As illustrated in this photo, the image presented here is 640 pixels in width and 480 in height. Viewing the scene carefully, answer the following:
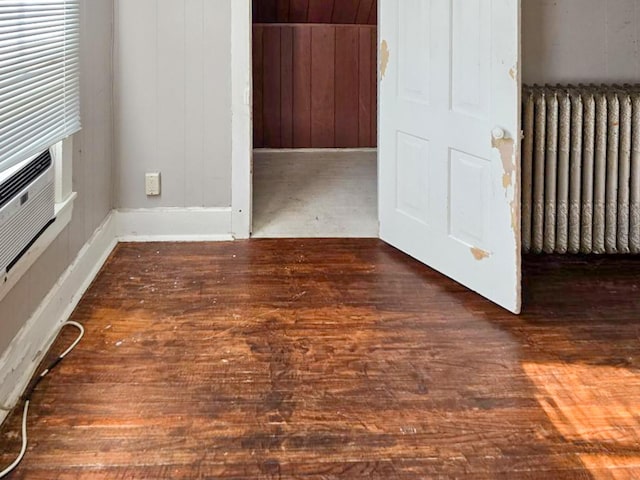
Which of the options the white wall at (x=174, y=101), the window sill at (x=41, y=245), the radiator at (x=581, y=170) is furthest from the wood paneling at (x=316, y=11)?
the window sill at (x=41, y=245)

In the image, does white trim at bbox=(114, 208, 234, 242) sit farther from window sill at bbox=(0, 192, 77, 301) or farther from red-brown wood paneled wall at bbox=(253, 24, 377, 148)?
red-brown wood paneled wall at bbox=(253, 24, 377, 148)

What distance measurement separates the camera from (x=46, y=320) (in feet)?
7.66

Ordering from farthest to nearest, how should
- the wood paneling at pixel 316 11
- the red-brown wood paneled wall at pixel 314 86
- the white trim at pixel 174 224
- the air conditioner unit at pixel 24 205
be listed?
the red-brown wood paneled wall at pixel 314 86 → the wood paneling at pixel 316 11 → the white trim at pixel 174 224 → the air conditioner unit at pixel 24 205

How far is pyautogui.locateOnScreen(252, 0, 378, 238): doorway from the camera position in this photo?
4.94 metres

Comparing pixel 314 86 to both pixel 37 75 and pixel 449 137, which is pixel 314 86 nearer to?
pixel 449 137

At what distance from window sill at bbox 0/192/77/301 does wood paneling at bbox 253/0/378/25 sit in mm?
2769

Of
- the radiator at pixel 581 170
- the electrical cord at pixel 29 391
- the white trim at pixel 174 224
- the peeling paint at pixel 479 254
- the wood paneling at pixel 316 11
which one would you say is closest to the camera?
the electrical cord at pixel 29 391

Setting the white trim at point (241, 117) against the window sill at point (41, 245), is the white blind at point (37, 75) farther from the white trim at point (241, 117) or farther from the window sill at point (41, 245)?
the white trim at point (241, 117)

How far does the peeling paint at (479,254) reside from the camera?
9.07 ft

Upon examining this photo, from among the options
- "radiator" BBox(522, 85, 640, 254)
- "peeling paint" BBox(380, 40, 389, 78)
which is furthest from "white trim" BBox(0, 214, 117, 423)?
"radiator" BBox(522, 85, 640, 254)

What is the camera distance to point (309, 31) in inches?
205

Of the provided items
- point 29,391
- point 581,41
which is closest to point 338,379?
point 29,391

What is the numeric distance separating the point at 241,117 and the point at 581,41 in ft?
5.72

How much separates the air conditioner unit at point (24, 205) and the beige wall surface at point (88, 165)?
0.16 meters
